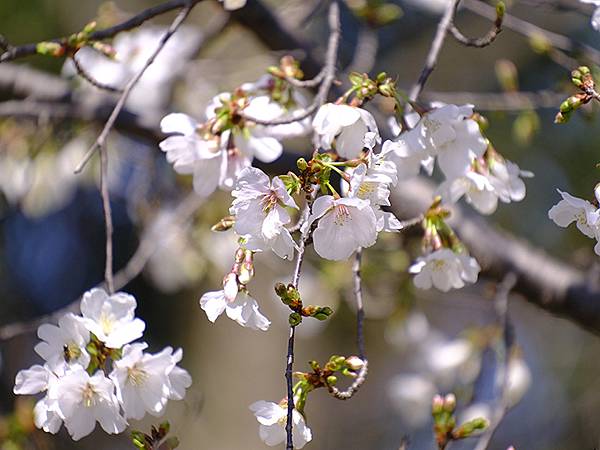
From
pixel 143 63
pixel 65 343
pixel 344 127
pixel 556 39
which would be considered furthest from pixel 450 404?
pixel 143 63

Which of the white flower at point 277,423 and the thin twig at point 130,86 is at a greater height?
the thin twig at point 130,86

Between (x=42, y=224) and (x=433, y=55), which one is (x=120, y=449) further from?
(x=433, y=55)

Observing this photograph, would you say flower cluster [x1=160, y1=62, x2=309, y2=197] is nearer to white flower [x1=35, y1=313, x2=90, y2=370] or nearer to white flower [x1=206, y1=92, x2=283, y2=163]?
white flower [x1=206, y1=92, x2=283, y2=163]

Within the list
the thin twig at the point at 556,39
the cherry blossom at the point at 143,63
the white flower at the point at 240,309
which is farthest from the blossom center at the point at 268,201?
the cherry blossom at the point at 143,63

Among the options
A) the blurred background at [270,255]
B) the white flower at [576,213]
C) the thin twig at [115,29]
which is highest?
the thin twig at [115,29]

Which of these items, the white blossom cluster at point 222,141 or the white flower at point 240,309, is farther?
the white blossom cluster at point 222,141

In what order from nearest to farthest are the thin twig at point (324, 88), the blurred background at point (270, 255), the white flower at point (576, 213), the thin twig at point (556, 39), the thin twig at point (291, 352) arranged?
the thin twig at point (291, 352) < the white flower at point (576, 213) < the thin twig at point (324, 88) < the thin twig at point (556, 39) < the blurred background at point (270, 255)

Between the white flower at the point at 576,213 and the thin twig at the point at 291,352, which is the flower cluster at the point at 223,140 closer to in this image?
the thin twig at the point at 291,352
